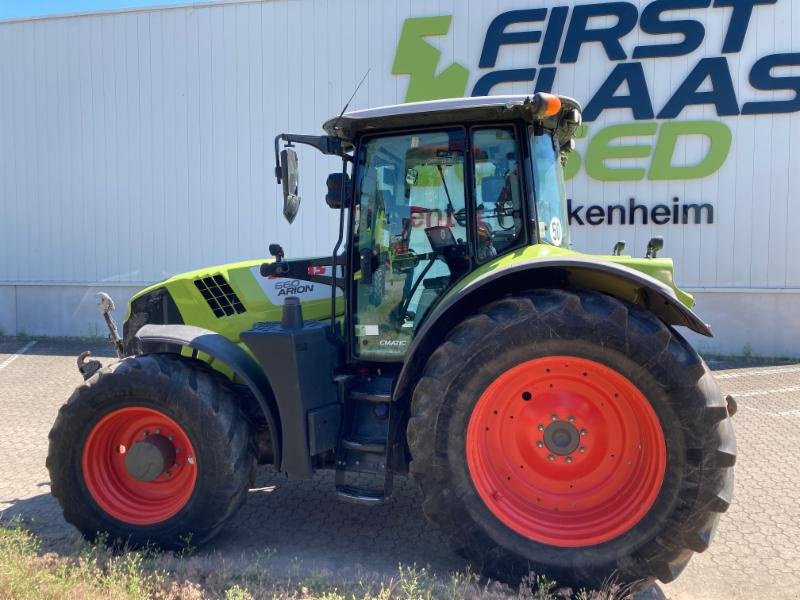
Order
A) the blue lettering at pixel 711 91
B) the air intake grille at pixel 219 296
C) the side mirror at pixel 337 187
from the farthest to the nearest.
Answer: the blue lettering at pixel 711 91 → the air intake grille at pixel 219 296 → the side mirror at pixel 337 187

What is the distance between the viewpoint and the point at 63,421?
3.43 m

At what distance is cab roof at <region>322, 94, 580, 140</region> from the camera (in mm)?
3180

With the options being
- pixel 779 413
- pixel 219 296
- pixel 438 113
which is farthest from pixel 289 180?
pixel 779 413

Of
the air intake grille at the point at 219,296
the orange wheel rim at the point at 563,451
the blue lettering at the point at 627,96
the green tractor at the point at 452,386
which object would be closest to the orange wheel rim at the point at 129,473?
the green tractor at the point at 452,386

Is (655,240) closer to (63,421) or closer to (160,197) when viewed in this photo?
(63,421)

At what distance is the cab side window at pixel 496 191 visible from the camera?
3.38 metres

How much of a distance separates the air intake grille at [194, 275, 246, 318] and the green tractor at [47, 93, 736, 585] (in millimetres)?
20

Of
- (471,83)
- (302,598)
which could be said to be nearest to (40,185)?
(471,83)

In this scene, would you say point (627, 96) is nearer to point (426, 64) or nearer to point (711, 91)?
point (711, 91)

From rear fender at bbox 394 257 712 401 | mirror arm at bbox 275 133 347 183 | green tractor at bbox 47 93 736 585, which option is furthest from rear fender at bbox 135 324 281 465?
mirror arm at bbox 275 133 347 183

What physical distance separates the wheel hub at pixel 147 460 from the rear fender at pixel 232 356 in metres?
0.56

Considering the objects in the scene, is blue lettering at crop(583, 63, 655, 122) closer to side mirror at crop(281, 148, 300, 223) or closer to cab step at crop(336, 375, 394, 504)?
side mirror at crop(281, 148, 300, 223)

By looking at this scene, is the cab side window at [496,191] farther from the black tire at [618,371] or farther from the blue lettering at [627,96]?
the blue lettering at [627,96]

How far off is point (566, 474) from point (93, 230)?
9983 mm
